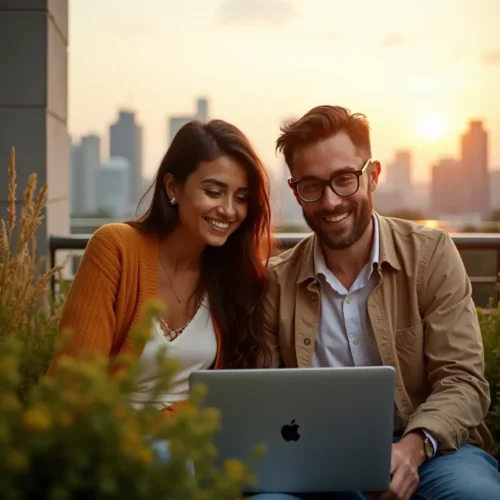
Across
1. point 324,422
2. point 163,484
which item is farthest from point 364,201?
point 163,484

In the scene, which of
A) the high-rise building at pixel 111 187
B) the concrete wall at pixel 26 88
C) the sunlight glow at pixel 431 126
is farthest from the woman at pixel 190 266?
the high-rise building at pixel 111 187

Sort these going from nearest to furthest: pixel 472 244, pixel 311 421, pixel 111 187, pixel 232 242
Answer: pixel 311 421 → pixel 232 242 → pixel 472 244 → pixel 111 187

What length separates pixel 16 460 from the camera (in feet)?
2.09

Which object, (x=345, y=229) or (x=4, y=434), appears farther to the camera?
(x=345, y=229)

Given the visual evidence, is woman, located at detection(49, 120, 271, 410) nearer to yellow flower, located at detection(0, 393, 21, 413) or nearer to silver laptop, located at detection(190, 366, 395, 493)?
silver laptop, located at detection(190, 366, 395, 493)

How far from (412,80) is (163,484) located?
6785 mm

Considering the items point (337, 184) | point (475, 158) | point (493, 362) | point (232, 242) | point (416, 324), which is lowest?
point (493, 362)

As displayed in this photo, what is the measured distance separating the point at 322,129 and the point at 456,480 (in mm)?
997

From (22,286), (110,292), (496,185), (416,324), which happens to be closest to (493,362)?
(416,324)

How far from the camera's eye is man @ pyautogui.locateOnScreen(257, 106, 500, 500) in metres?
2.16

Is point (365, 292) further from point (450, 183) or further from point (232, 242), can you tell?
point (450, 183)

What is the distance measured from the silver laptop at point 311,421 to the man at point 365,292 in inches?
15.4

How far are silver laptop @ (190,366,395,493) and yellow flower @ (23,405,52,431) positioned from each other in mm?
965

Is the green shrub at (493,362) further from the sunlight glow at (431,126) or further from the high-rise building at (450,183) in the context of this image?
the high-rise building at (450,183)
